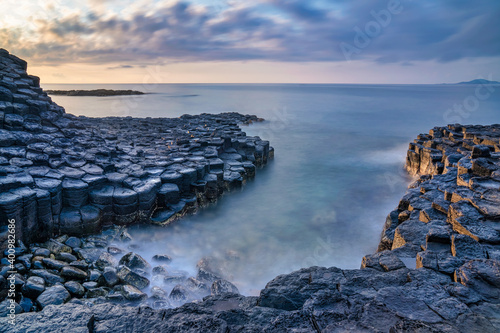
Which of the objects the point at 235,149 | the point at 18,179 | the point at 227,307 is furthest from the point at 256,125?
the point at 227,307

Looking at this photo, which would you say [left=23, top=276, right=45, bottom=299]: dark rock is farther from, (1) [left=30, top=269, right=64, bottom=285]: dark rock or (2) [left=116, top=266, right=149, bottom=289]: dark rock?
(2) [left=116, top=266, right=149, bottom=289]: dark rock

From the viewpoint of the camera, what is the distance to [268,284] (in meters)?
3.17

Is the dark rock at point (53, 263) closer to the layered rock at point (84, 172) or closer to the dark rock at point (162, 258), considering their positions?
the layered rock at point (84, 172)

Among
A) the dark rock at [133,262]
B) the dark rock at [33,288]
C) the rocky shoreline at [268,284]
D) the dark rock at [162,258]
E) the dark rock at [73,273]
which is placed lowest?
the dark rock at [162,258]

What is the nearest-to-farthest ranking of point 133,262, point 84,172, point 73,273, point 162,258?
1. point 73,273
2. point 133,262
3. point 162,258
4. point 84,172

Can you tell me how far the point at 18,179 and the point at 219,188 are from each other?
171 inches

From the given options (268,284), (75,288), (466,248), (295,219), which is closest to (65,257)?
(75,288)

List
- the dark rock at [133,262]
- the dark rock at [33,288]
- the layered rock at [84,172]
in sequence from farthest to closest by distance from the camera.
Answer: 1. the layered rock at [84,172]
2. the dark rock at [133,262]
3. the dark rock at [33,288]

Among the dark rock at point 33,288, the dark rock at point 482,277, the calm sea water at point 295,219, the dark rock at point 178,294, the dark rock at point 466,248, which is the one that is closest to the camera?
the dark rock at point 482,277

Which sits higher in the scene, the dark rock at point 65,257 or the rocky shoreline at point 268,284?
the rocky shoreline at point 268,284

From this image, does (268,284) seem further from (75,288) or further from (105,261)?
(105,261)

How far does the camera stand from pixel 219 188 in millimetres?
7848

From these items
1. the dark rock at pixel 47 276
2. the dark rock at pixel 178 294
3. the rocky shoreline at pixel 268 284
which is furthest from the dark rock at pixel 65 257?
the dark rock at pixel 178 294

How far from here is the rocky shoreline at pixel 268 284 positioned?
2295 mm
